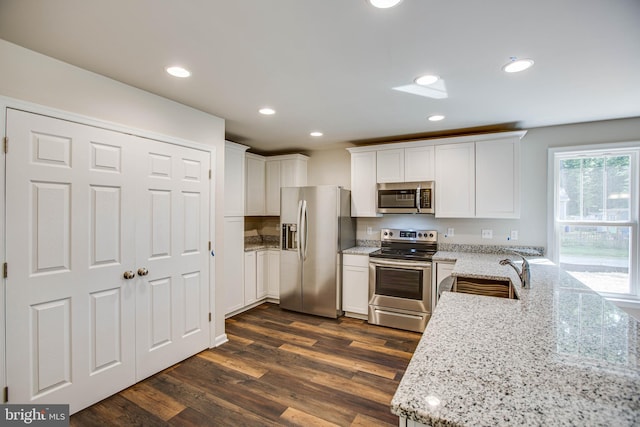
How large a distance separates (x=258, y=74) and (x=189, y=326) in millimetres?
2339

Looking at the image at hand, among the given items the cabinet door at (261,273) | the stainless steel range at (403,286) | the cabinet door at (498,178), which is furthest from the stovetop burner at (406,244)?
the cabinet door at (261,273)

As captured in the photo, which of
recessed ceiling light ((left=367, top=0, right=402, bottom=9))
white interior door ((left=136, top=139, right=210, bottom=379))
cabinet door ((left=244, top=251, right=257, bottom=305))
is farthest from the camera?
cabinet door ((left=244, top=251, right=257, bottom=305))

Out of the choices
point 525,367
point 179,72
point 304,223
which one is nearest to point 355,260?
point 304,223

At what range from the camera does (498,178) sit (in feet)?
11.6

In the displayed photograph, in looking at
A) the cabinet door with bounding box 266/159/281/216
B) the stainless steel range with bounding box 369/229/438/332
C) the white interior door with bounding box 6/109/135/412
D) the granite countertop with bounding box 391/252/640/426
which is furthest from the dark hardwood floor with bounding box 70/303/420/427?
the cabinet door with bounding box 266/159/281/216

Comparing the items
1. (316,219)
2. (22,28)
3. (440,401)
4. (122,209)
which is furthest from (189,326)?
(440,401)

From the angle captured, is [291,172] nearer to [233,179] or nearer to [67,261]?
[233,179]

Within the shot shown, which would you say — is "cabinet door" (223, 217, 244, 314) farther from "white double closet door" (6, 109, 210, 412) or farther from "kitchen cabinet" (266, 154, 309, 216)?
"white double closet door" (6, 109, 210, 412)

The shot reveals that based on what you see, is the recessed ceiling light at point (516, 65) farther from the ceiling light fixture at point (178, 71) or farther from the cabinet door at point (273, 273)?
the cabinet door at point (273, 273)

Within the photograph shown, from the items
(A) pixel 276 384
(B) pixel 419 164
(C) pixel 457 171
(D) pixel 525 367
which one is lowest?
(A) pixel 276 384

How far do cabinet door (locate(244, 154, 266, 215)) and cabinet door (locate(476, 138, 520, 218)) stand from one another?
302 centimetres

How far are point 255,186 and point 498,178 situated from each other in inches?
128

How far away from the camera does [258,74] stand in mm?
2246

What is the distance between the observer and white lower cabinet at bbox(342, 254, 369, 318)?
13.2 feet
